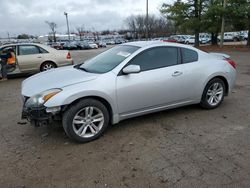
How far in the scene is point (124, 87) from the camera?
13.1 feet

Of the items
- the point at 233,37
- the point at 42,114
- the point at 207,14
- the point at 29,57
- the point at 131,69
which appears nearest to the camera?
the point at 42,114

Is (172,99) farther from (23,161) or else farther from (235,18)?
(235,18)

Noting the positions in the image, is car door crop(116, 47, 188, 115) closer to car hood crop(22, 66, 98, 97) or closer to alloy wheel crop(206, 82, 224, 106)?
car hood crop(22, 66, 98, 97)

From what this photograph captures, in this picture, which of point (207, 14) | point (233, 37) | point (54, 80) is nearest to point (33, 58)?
point (54, 80)

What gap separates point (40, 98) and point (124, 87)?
51.7 inches

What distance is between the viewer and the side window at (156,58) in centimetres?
428

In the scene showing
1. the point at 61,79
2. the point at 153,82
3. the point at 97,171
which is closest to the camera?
the point at 97,171

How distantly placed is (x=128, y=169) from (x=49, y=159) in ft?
3.72

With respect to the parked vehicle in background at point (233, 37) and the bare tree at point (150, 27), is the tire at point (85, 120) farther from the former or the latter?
the bare tree at point (150, 27)

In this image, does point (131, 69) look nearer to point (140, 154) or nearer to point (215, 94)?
point (140, 154)

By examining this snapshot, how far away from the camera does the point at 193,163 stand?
125 inches

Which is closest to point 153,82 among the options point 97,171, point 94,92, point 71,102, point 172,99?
point 172,99

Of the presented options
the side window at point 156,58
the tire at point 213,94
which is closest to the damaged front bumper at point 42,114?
the side window at point 156,58

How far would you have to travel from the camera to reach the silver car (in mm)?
3652
